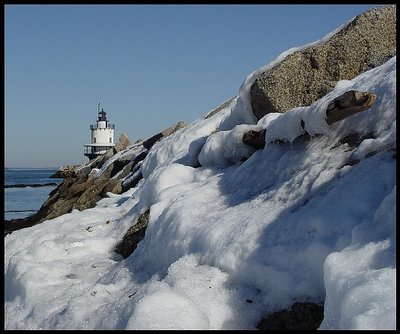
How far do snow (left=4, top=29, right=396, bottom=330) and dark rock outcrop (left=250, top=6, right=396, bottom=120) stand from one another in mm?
2019

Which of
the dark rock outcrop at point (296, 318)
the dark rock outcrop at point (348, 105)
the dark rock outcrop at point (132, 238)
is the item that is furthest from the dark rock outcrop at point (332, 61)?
the dark rock outcrop at point (296, 318)

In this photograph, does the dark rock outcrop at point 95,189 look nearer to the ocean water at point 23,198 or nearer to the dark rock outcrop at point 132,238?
the dark rock outcrop at point 132,238

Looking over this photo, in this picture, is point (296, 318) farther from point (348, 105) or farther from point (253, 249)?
point (348, 105)

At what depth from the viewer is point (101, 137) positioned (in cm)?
7488

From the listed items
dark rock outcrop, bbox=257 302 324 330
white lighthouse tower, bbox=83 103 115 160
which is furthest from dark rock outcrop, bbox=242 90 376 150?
white lighthouse tower, bbox=83 103 115 160

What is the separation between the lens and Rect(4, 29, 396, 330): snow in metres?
3.52

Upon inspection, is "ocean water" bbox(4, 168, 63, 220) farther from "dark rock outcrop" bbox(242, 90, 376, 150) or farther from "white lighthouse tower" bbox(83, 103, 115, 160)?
"dark rock outcrop" bbox(242, 90, 376, 150)

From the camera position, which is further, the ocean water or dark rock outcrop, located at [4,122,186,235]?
the ocean water

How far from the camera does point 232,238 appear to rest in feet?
15.3

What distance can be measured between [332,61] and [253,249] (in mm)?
6270

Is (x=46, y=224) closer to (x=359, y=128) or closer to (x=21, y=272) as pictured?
(x=21, y=272)

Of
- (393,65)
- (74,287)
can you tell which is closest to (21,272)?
(74,287)

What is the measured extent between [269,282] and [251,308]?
26cm

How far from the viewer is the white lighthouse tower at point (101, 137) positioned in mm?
74625
